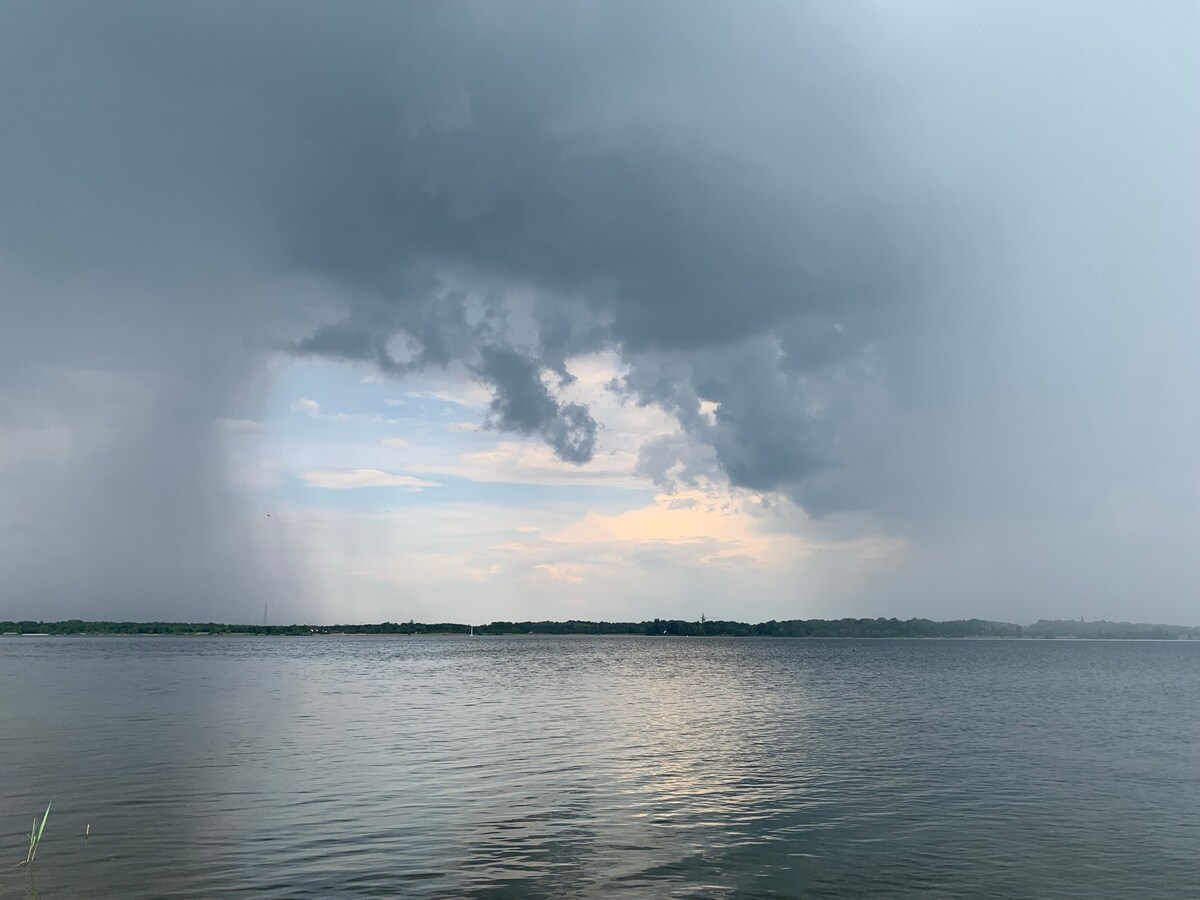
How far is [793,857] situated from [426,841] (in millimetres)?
Answer: 12384

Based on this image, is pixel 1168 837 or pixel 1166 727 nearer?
pixel 1168 837

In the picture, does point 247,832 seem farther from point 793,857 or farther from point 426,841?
point 793,857

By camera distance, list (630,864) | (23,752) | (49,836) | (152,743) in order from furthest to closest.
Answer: (152,743), (23,752), (49,836), (630,864)

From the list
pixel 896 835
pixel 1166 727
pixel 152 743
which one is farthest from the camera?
pixel 1166 727

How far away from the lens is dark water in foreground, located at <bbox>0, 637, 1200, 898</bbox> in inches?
983

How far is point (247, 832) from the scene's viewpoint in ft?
96.3

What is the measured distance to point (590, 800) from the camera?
35.4 m

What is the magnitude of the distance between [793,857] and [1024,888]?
6825 mm

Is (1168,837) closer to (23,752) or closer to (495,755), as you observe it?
(495,755)

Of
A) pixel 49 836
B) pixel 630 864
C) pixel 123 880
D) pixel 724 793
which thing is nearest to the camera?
pixel 123 880

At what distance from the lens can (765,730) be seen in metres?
61.0

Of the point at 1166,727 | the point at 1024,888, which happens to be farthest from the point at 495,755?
the point at 1166,727

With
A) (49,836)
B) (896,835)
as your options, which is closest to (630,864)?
(896,835)

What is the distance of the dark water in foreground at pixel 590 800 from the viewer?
25.0 m
